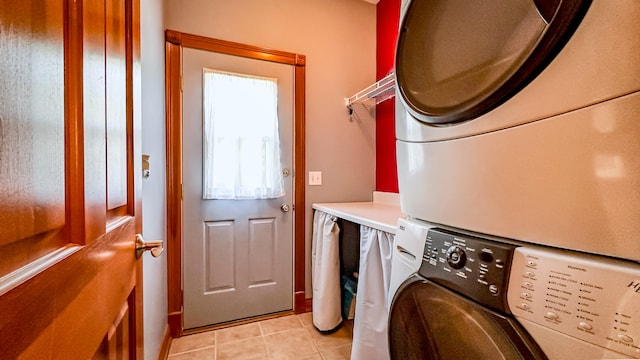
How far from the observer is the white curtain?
72.6 inches

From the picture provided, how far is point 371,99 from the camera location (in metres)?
2.24

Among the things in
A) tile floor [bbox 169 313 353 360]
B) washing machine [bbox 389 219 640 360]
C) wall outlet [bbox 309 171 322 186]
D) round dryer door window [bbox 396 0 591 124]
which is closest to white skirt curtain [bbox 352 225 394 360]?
tile floor [bbox 169 313 353 360]

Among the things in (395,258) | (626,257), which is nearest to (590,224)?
(626,257)

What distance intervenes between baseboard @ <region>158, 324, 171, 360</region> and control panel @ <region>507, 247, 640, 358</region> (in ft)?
5.84

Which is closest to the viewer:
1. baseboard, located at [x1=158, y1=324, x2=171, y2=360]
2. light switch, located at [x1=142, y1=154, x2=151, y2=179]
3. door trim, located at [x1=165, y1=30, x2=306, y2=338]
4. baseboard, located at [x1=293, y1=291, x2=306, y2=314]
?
light switch, located at [x1=142, y1=154, x2=151, y2=179]

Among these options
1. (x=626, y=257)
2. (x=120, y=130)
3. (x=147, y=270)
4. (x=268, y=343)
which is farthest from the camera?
(x=268, y=343)

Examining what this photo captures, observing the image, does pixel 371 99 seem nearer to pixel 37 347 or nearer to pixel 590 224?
pixel 590 224

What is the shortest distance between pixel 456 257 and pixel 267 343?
5.07 ft

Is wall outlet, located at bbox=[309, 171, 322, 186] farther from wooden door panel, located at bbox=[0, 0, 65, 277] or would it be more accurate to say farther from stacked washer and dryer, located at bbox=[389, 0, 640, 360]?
wooden door panel, located at bbox=[0, 0, 65, 277]

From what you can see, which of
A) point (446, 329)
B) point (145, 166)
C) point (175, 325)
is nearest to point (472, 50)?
point (446, 329)

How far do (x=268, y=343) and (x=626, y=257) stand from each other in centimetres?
180

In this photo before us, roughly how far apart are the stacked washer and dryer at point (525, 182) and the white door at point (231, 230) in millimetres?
1381

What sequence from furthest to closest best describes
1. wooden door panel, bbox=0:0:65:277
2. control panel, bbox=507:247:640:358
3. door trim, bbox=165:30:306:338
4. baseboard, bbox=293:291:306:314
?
baseboard, bbox=293:291:306:314, door trim, bbox=165:30:306:338, control panel, bbox=507:247:640:358, wooden door panel, bbox=0:0:65:277

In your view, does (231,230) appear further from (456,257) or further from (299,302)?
(456,257)
